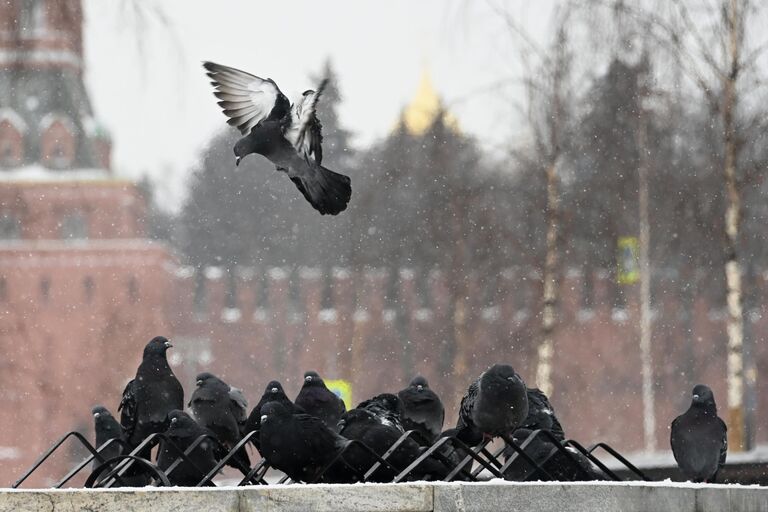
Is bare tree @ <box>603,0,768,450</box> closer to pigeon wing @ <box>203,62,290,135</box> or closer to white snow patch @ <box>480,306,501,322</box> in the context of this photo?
pigeon wing @ <box>203,62,290,135</box>

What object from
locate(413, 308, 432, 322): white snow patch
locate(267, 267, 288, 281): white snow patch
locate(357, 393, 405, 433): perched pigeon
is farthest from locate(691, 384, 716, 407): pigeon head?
locate(267, 267, 288, 281): white snow patch

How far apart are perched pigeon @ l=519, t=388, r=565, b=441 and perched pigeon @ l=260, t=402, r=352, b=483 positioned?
1333 millimetres

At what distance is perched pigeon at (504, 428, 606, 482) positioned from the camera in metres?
5.58

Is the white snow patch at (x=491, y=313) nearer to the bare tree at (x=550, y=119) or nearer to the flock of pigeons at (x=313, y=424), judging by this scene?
the bare tree at (x=550, y=119)

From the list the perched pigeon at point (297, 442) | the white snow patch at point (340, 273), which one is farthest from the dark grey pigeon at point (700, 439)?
the white snow patch at point (340, 273)

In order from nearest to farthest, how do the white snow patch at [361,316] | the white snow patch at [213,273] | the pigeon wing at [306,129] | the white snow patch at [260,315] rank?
the pigeon wing at [306,129] < the white snow patch at [361,316] < the white snow patch at [260,315] < the white snow patch at [213,273]

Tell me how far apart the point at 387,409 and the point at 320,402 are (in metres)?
0.35

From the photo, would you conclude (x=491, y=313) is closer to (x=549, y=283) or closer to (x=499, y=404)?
(x=549, y=283)

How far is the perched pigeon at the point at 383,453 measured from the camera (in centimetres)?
515

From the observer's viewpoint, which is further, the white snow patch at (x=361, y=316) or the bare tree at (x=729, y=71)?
the white snow patch at (x=361, y=316)

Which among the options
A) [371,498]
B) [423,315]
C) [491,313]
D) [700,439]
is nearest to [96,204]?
[423,315]

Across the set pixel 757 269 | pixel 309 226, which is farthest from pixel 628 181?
pixel 309 226

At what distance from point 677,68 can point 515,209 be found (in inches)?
812

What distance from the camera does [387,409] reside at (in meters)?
5.68
